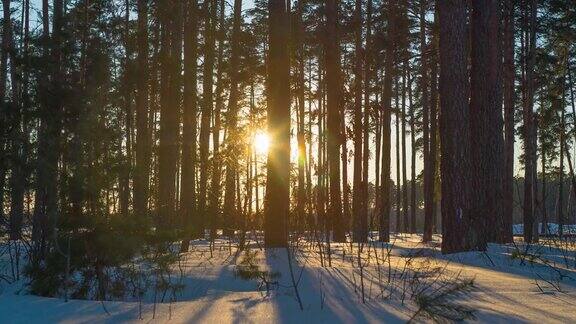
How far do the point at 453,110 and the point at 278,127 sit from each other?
2.89m

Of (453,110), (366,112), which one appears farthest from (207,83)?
(453,110)

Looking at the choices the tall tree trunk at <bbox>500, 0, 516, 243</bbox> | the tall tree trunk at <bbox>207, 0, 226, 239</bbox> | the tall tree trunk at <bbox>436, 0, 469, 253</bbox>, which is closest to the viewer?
the tall tree trunk at <bbox>436, 0, 469, 253</bbox>

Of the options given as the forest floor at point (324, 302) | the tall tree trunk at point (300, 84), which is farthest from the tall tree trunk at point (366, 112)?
the forest floor at point (324, 302)

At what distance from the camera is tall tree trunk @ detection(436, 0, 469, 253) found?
9.01 metres

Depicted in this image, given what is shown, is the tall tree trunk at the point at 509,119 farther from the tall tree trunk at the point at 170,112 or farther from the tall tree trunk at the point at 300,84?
the tall tree trunk at the point at 170,112

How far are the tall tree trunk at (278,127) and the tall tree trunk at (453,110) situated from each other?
8.49 feet

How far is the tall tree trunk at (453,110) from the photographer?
9008mm

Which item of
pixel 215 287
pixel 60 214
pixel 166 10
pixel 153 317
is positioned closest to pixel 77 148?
pixel 60 214

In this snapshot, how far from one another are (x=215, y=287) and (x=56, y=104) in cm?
373

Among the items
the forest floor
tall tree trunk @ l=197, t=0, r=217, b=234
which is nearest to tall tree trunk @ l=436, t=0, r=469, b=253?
the forest floor

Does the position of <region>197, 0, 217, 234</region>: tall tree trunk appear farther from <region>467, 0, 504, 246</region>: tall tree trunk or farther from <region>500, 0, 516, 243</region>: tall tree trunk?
<region>500, 0, 516, 243</region>: tall tree trunk

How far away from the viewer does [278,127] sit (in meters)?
9.45

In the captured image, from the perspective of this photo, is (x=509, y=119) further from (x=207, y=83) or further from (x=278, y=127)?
(x=278, y=127)

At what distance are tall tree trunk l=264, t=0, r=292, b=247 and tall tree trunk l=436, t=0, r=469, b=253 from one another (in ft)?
8.49
